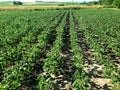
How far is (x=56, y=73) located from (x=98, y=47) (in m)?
4.74

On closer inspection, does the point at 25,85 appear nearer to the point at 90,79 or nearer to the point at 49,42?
the point at 90,79

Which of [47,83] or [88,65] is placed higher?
[47,83]

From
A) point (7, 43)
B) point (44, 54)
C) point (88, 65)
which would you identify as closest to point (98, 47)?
point (88, 65)

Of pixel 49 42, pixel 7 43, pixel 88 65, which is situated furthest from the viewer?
pixel 49 42

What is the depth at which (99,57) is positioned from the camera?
1389 cm

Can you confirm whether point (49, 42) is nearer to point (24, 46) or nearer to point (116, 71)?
point (24, 46)

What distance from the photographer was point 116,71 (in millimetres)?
11203

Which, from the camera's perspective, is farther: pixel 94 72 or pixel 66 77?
pixel 94 72

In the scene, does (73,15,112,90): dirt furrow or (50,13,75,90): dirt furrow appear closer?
(50,13,75,90): dirt furrow

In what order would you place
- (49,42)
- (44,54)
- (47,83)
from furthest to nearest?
(49,42), (44,54), (47,83)

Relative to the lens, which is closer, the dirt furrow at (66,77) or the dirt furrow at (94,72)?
the dirt furrow at (66,77)

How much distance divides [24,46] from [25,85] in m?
5.96

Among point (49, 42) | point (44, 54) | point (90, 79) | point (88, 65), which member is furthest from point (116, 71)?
point (49, 42)

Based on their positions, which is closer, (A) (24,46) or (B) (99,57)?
(B) (99,57)
